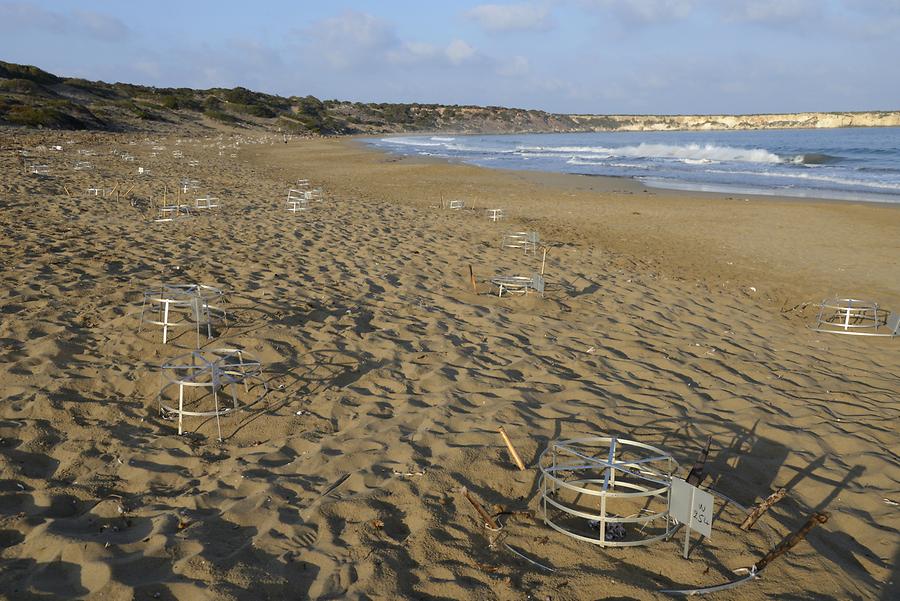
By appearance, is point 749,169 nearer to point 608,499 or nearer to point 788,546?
point 608,499

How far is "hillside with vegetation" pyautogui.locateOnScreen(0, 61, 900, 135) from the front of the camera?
111 ft

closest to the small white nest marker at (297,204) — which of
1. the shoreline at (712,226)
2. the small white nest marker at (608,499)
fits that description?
the shoreline at (712,226)

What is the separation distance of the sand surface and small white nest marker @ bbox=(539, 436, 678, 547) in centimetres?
10

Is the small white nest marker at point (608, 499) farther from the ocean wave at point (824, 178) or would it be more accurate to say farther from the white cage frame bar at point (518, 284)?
the ocean wave at point (824, 178)

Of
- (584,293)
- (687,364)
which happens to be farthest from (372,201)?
(687,364)

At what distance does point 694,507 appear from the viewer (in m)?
2.71

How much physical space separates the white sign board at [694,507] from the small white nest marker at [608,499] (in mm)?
96

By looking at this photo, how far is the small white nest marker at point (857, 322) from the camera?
22.5 ft

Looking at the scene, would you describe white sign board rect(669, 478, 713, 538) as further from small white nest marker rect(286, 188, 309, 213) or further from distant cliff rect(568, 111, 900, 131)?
distant cliff rect(568, 111, 900, 131)

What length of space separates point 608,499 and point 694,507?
0.71 metres

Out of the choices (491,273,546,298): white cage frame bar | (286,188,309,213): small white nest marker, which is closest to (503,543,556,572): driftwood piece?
(491,273,546,298): white cage frame bar

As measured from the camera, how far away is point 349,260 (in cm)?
841

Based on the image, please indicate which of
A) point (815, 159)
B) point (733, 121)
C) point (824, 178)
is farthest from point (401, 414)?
point (733, 121)

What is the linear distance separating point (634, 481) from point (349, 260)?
5.66 m
